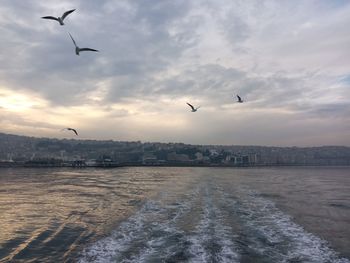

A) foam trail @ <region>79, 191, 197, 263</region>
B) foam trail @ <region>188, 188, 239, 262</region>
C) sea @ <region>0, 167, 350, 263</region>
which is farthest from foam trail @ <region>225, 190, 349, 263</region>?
foam trail @ <region>79, 191, 197, 263</region>

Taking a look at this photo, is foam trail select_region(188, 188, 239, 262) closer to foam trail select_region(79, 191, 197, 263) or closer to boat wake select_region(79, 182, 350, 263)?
boat wake select_region(79, 182, 350, 263)

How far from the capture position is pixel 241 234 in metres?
19.1

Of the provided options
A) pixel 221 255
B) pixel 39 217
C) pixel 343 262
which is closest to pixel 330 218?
pixel 343 262

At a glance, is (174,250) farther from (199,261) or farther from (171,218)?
(171,218)

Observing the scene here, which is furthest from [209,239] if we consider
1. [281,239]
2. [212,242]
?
[281,239]

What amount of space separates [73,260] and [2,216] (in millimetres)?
11711

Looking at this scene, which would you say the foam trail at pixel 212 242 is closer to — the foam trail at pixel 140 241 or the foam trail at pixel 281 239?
the foam trail at pixel 140 241

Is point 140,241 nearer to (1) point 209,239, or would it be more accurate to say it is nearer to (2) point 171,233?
(2) point 171,233

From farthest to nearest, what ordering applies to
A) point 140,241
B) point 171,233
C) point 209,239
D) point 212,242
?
point 171,233, point 209,239, point 140,241, point 212,242

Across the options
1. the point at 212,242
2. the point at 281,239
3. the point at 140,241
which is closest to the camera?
the point at 212,242

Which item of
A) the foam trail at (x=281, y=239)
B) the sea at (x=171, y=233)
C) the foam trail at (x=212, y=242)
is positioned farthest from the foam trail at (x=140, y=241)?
the foam trail at (x=281, y=239)

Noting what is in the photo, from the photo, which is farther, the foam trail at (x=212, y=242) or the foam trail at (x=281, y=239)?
the foam trail at (x=281, y=239)

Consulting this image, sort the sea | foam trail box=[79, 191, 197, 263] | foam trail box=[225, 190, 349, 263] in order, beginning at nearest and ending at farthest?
foam trail box=[79, 191, 197, 263] < the sea < foam trail box=[225, 190, 349, 263]

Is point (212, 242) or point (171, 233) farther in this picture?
point (171, 233)
